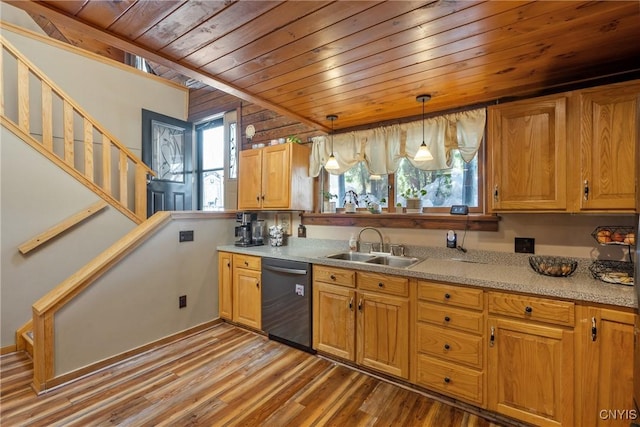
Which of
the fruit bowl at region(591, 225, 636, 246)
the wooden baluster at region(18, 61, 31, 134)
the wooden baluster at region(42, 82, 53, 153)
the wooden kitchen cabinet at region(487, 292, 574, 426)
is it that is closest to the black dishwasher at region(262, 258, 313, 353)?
the wooden kitchen cabinet at region(487, 292, 574, 426)

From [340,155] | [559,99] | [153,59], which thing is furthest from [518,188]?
[153,59]

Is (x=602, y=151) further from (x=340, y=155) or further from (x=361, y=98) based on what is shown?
(x=340, y=155)

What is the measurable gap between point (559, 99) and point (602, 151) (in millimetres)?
410

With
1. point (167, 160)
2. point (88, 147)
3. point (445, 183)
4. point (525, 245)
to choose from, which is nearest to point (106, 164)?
point (88, 147)

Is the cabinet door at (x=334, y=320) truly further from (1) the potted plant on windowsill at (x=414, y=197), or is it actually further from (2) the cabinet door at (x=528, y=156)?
(2) the cabinet door at (x=528, y=156)

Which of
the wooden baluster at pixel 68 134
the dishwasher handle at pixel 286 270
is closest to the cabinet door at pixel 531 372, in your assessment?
the dishwasher handle at pixel 286 270

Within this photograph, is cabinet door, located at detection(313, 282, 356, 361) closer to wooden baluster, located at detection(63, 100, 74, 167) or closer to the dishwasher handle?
the dishwasher handle

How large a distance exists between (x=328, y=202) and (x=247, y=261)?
111 centimetres

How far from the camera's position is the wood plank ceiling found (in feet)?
4.35

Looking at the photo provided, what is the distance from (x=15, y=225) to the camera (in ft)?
8.91

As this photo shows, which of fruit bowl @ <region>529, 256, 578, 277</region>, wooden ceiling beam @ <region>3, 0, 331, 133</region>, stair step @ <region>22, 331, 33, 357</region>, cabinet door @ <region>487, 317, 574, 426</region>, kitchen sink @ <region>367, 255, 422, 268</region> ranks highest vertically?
wooden ceiling beam @ <region>3, 0, 331, 133</region>

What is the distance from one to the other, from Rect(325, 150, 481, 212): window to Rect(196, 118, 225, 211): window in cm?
202

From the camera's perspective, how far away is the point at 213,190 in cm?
459

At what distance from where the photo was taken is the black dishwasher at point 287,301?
2.65m
